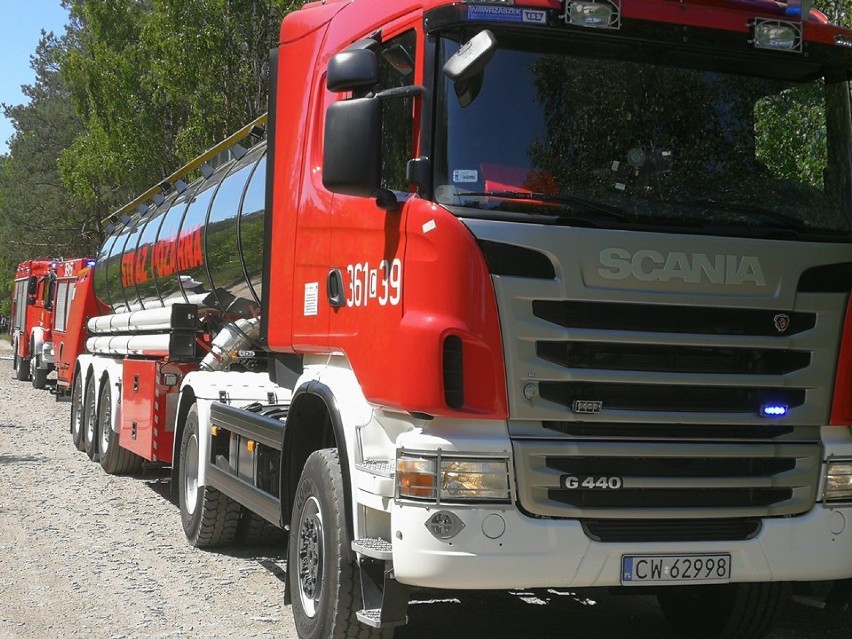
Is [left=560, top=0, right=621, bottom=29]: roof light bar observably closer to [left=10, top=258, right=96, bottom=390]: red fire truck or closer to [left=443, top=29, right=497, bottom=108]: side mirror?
[left=443, top=29, right=497, bottom=108]: side mirror

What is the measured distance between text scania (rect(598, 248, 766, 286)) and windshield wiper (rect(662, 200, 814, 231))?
0.25m

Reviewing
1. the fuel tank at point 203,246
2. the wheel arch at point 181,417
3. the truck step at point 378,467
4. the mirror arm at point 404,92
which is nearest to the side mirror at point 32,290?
the fuel tank at point 203,246

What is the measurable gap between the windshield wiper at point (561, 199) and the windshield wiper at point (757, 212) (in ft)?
1.34

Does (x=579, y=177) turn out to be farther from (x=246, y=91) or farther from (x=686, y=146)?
(x=246, y=91)

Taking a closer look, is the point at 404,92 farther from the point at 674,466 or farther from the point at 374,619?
the point at 374,619

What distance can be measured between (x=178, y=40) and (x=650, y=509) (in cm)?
2040

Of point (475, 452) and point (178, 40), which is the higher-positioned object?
point (178, 40)

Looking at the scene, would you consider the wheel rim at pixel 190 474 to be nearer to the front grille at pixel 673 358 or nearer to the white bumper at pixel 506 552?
the white bumper at pixel 506 552

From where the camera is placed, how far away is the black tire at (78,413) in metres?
14.8

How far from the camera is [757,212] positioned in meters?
5.14

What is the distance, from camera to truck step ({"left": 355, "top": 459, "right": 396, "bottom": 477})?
4879 millimetres

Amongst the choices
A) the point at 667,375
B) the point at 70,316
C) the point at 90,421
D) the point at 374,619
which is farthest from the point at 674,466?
the point at 70,316

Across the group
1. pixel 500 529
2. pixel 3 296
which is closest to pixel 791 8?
pixel 500 529

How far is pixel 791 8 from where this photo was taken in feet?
17.7
